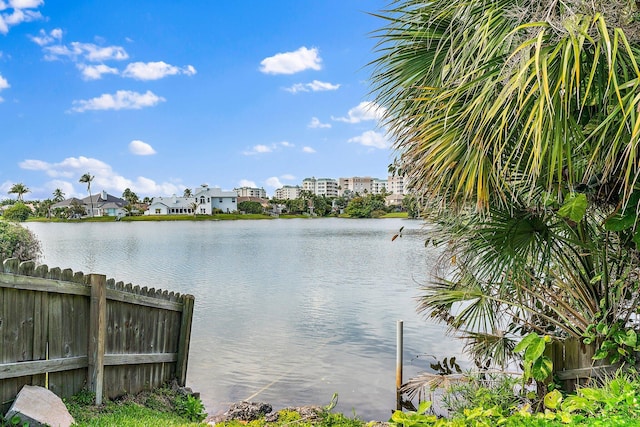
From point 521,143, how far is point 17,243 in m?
13.0

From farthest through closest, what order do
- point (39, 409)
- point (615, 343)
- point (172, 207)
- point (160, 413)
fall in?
point (172, 207) < point (160, 413) < point (615, 343) < point (39, 409)

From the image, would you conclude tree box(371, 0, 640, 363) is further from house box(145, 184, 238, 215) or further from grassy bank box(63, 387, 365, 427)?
house box(145, 184, 238, 215)

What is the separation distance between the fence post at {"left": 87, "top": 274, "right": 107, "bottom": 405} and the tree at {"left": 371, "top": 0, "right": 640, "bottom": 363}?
10.8 feet

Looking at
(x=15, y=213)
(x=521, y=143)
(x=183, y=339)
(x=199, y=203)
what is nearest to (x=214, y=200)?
(x=199, y=203)

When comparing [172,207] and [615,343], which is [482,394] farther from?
[172,207]

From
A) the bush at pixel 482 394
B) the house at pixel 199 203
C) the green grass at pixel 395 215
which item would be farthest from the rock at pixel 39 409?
the house at pixel 199 203

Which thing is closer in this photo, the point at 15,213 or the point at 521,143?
the point at 521,143

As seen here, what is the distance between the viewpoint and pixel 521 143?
14.0 feet

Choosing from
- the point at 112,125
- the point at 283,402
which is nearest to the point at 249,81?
the point at 112,125

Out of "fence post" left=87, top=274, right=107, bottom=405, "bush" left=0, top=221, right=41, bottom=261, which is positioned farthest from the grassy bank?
"bush" left=0, top=221, right=41, bottom=261

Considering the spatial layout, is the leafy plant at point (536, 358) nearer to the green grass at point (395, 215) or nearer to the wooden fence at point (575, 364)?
the wooden fence at point (575, 364)

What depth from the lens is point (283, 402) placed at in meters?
7.66

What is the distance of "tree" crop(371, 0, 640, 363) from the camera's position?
3512 millimetres

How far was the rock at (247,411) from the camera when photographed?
636 centimetres
